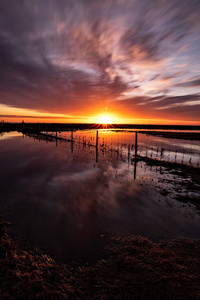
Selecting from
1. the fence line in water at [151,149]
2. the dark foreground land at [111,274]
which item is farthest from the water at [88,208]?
the fence line in water at [151,149]

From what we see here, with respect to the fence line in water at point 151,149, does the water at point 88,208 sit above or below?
below

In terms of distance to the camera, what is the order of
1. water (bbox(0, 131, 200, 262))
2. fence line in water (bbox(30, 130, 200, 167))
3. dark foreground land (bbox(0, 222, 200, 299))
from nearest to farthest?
dark foreground land (bbox(0, 222, 200, 299)) → water (bbox(0, 131, 200, 262)) → fence line in water (bbox(30, 130, 200, 167))

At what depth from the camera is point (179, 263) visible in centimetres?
513

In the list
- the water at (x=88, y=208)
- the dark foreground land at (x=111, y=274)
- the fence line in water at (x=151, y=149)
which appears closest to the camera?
the dark foreground land at (x=111, y=274)

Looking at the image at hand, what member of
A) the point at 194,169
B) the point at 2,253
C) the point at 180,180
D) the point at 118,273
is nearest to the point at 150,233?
the point at 118,273

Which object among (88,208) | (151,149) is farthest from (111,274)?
(151,149)

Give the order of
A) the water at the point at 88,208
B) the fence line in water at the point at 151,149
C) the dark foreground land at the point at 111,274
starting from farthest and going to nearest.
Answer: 1. the fence line in water at the point at 151,149
2. the water at the point at 88,208
3. the dark foreground land at the point at 111,274

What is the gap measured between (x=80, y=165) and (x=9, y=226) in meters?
11.7

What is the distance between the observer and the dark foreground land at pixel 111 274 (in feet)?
13.3

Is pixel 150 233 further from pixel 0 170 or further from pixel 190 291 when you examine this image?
pixel 0 170

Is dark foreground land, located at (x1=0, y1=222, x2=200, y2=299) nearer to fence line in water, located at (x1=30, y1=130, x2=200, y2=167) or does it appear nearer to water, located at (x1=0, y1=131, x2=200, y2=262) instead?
water, located at (x1=0, y1=131, x2=200, y2=262)

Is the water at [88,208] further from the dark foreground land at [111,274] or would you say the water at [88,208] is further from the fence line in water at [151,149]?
the fence line in water at [151,149]

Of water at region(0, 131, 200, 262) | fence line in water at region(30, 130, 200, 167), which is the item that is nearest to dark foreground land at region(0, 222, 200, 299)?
water at region(0, 131, 200, 262)

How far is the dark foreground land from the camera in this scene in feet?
13.3
